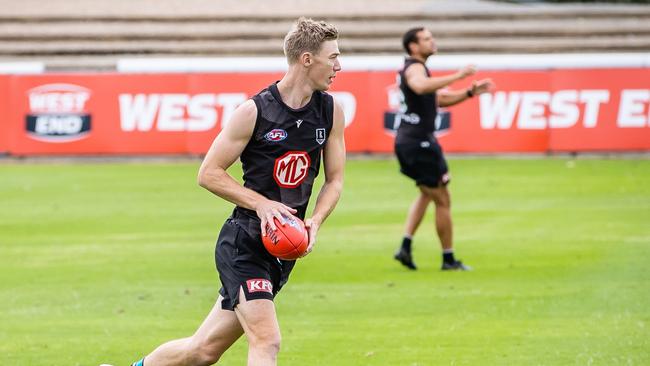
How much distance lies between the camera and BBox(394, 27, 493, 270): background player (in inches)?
518

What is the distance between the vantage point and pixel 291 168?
698 cm

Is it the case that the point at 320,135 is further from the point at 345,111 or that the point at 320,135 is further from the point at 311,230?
the point at 345,111

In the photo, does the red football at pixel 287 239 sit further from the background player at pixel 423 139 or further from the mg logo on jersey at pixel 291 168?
the background player at pixel 423 139

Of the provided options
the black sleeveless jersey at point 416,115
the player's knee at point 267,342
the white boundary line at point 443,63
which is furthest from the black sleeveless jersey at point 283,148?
the white boundary line at point 443,63

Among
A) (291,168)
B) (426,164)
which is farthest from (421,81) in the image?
(291,168)

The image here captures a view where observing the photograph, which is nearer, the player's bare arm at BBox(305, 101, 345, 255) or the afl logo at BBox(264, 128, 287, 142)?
the afl logo at BBox(264, 128, 287, 142)

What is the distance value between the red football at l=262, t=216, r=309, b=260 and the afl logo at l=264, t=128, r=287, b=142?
0.43 metres

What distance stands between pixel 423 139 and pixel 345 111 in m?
13.5

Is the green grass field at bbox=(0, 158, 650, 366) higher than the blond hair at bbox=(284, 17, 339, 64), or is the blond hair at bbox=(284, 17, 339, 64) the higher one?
the blond hair at bbox=(284, 17, 339, 64)

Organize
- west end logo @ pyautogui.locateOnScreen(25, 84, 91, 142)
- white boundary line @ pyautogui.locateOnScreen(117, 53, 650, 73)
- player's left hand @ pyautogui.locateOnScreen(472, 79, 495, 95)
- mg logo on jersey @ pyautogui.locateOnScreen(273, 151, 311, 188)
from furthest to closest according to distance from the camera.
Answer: west end logo @ pyautogui.locateOnScreen(25, 84, 91, 142) → white boundary line @ pyautogui.locateOnScreen(117, 53, 650, 73) → player's left hand @ pyautogui.locateOnScreen(472, 79, 495, 95) → mg logo on jersey @ pyautogui.locateOnScreen(273, 151, 311, 188)

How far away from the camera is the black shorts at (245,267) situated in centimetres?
682

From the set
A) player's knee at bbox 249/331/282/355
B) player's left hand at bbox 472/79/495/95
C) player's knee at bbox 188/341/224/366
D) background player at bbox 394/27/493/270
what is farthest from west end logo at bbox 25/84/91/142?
player's knee at bbox 249/331/282/355

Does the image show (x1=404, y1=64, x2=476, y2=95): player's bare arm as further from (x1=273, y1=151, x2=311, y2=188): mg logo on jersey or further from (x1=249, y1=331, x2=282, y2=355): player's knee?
(x1=249, y1=331, x2=282, y2=355): player's knee

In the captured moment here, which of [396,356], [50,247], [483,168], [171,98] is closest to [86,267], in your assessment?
[50,247]
